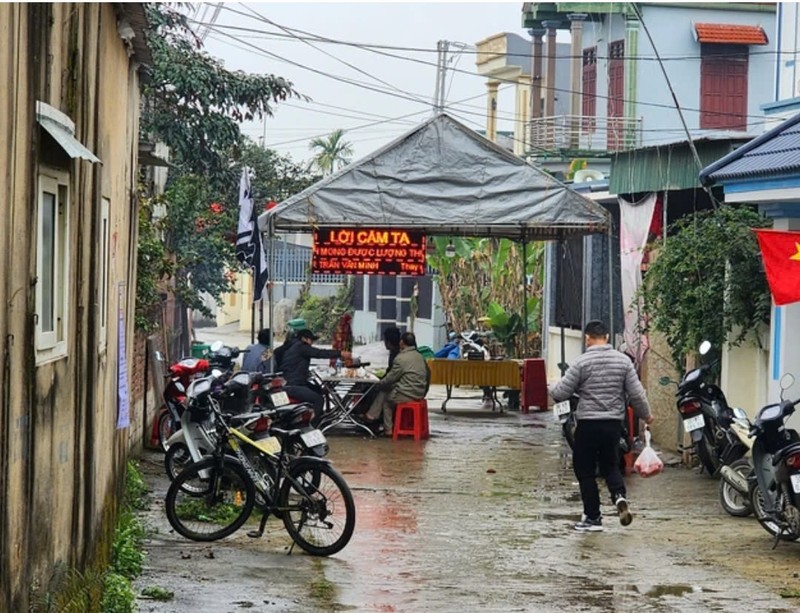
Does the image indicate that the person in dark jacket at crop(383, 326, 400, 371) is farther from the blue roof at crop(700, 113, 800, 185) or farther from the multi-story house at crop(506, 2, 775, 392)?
the multi-story house at crop(506, 2, 775, 392)

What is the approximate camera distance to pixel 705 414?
14.8 metres

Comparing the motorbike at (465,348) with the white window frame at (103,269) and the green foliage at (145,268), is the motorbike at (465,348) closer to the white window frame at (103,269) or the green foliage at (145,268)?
the green foliage at (145,268)

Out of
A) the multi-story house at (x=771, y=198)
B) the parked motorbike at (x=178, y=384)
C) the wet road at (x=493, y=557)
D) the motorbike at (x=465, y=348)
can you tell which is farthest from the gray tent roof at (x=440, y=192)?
the motorbike at (x=465, y=348)

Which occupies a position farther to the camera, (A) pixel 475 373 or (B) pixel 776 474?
(A) pixel 475 373

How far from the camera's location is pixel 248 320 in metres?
53.9

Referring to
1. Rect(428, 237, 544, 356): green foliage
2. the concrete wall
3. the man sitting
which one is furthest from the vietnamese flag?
Rect(428, 237, 544, 356): green foliage

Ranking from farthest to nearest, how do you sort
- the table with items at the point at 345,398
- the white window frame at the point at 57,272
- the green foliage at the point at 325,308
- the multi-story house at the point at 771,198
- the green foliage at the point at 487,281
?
the green foliage at the point at 325,308 → the green foliage at the point at 487,281 → the table with items at the point at 345,398 → the multi-story house at the point at 771,198 → the white window frame at the point at 57,272

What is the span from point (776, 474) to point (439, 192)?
28.7 ft

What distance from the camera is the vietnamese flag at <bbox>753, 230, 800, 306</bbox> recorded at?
12992 millimetres

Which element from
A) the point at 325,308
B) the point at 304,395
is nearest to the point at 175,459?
the point at 304,395

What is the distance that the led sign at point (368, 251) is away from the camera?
20094 mm

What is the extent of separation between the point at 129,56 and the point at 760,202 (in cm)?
650

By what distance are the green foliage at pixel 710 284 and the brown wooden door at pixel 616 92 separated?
18610mm

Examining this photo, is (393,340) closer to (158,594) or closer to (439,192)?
(439,192)
